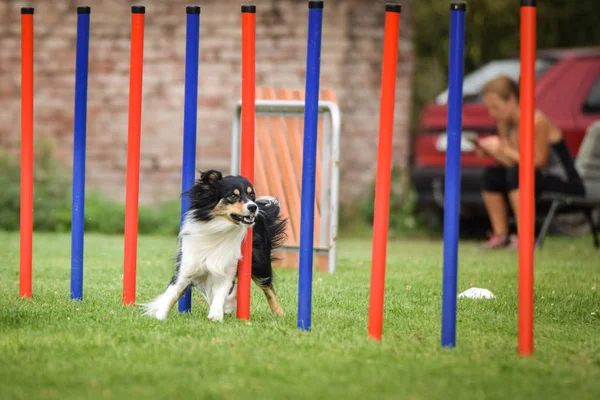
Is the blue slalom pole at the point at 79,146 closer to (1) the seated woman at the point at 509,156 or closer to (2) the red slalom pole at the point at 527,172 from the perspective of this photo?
(2) the red slalom pole at the point at 527,172

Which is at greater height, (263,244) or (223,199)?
(223,199)

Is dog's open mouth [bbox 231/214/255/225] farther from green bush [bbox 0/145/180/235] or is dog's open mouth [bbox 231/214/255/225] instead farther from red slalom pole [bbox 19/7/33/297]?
green bush [bbox 0/145/180/235]

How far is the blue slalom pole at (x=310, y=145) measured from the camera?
4.55 metres

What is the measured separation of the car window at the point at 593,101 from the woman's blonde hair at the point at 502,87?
1017mm

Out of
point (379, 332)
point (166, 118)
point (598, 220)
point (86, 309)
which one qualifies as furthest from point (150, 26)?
point (379, 332)

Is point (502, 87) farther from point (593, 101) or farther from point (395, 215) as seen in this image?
point (395, 215)

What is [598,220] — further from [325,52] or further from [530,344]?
[530,344]

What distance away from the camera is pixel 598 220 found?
35.8 ft

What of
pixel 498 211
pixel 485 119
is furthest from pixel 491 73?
pixel 498 211

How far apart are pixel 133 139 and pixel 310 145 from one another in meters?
1.20

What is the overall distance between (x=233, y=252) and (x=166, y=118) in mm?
6513

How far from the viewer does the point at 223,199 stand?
194 inches

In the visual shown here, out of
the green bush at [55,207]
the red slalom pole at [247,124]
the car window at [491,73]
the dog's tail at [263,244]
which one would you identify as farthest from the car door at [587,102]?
the red slalom pole at [247,124]

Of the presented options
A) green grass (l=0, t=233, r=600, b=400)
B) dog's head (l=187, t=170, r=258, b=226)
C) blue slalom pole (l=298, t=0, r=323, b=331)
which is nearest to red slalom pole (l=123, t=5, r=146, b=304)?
green grass (l=0, t=233, r=600, b=400)
